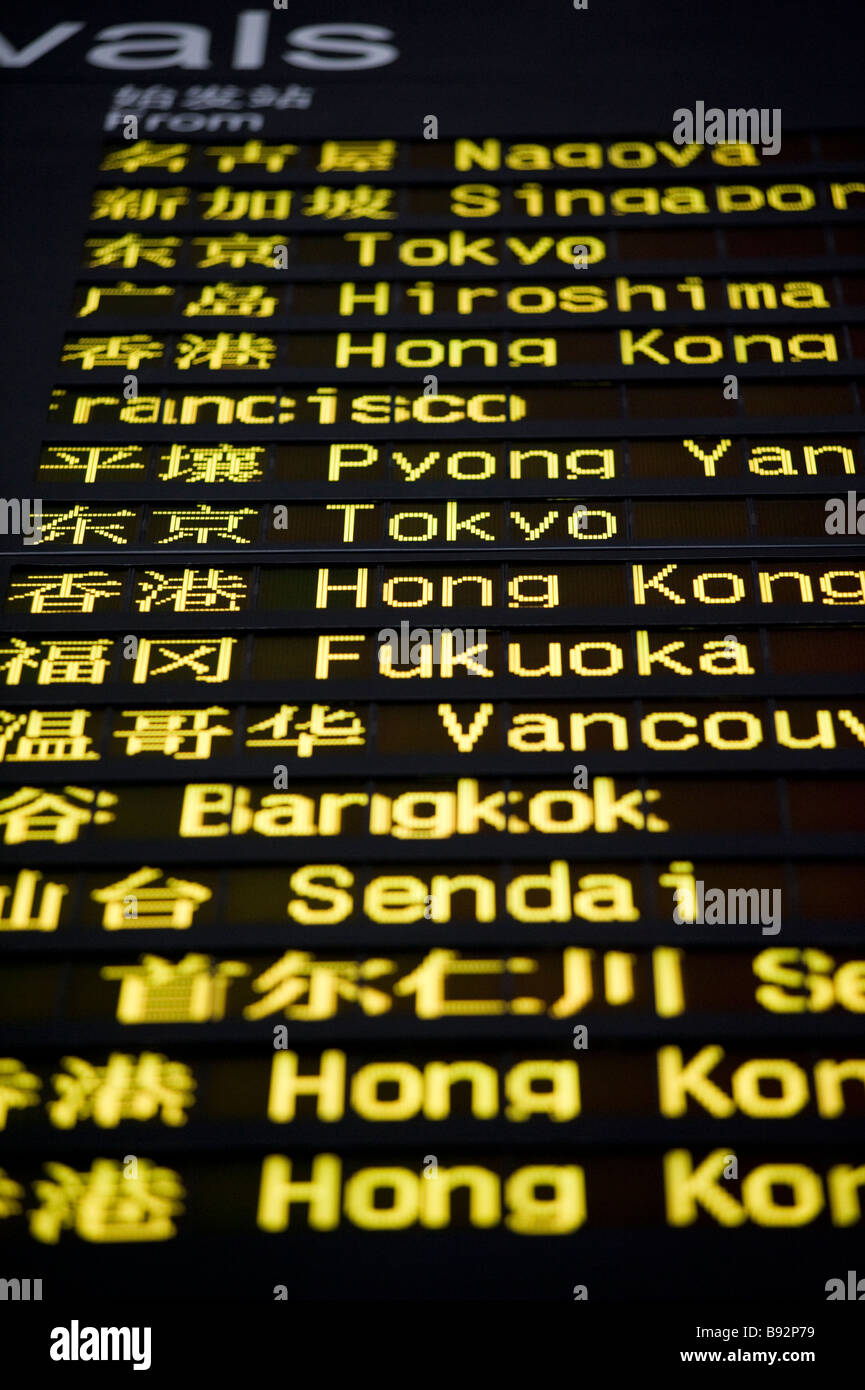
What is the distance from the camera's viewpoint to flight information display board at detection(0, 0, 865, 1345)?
3.88 meters

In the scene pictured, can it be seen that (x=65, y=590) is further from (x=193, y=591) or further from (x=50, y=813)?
(x=50, y=813)

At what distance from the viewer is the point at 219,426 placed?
535 centimetres

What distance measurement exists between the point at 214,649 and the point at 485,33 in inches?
150

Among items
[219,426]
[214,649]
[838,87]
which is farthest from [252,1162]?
[838,87]

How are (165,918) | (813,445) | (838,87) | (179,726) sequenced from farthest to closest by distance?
(838,87) < (813,445) < (179,726) < (165,918)

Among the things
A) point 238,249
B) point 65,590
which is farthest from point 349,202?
point 65,590

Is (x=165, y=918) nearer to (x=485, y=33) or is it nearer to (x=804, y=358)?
(x=804, y=358)

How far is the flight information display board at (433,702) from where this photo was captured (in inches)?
153

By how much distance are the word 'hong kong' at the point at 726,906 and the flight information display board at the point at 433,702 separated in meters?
0.01

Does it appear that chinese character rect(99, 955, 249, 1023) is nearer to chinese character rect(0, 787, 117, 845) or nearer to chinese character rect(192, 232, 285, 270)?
chinese character rect(0, 787, 117, 845)

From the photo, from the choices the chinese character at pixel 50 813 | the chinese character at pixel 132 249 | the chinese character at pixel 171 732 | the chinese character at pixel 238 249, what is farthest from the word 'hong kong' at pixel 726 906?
the chinese character at pixel 132 249

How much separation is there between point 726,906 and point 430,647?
134 centimetres

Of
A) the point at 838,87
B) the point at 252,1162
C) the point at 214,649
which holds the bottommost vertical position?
the point at 252,1162

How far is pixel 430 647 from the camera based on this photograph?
4746 mm
